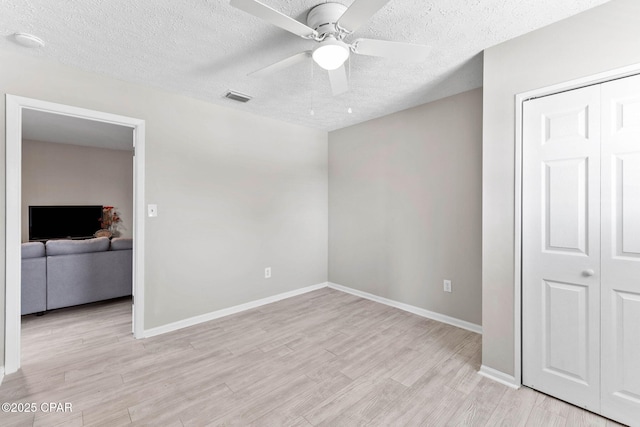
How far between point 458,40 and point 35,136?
20.5 feet

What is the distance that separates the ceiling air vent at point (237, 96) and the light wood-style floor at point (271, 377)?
2451mm

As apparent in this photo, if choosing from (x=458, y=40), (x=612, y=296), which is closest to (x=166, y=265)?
(x=458, y=40)

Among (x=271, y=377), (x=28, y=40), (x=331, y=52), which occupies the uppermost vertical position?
(x=28, y=40)

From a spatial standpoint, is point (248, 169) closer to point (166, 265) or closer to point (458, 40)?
point (166, 265)

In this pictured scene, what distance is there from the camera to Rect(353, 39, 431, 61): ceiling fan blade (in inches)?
62.8

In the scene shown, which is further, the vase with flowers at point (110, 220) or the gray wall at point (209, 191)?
the vase with flowers at point (110, 220)

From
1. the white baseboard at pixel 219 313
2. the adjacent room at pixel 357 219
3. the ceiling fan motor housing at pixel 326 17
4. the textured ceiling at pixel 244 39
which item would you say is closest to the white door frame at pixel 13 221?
the adjacent room at pixel 357 219

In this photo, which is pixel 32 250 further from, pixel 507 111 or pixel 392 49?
pixel 507 111

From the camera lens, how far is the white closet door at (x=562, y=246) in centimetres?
171

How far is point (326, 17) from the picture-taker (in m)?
1.62

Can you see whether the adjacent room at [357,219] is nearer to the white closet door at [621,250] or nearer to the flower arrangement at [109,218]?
the white closet door at [621,250]

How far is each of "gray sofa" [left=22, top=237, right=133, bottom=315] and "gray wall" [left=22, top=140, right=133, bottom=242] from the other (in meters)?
2.51

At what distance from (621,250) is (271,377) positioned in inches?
94.7

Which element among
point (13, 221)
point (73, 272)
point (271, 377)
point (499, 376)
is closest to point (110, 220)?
point (73, 272)
